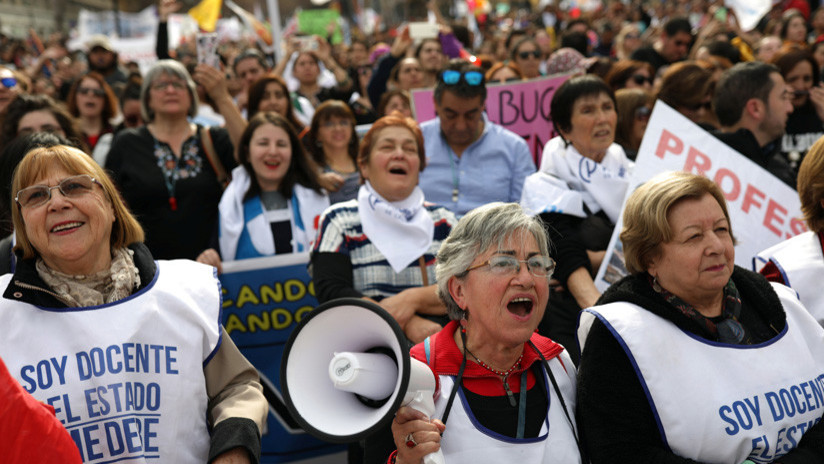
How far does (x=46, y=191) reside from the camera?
267 centimetres

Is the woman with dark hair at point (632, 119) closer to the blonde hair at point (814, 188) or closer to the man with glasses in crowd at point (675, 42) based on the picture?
the blonde hair at point (814, 188)

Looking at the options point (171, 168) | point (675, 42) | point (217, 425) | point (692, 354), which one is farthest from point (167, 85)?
point (675, 42)

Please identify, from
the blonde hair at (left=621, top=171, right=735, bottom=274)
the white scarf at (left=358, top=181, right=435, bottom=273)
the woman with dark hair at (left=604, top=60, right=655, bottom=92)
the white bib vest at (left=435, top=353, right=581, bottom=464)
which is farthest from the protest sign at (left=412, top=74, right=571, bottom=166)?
the white bib vest at (left=435, top=353, right=581, bottom=464)

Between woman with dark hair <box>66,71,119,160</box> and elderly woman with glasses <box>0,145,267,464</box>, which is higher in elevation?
woman with dark hair <box>66,71,119,160</box>

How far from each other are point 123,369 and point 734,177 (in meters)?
3.02

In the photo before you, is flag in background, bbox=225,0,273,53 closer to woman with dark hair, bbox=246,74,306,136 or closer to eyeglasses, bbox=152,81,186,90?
woman with dark hair, bbox=246,74,306,136

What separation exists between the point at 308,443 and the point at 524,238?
2.34m

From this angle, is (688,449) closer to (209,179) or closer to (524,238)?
(524,238)

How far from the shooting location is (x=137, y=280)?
8.82 feet

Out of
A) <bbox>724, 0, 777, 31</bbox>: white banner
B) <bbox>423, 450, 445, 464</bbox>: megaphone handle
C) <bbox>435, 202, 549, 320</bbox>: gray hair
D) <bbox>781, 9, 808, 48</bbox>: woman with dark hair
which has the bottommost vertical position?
<bbox>423, 450, 445, 464</bbox>: megaphone handle

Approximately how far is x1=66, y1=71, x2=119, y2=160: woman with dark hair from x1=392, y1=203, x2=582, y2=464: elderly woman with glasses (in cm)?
470

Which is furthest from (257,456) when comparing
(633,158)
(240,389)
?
(633,158)

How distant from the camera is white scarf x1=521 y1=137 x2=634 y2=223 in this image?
3.92 metres

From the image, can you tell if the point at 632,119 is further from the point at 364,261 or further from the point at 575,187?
the point at 364,261
